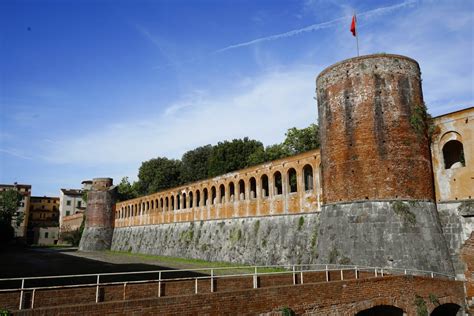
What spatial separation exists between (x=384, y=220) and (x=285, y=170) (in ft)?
27.5

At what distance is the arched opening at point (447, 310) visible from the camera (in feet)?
48.8

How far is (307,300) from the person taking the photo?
11039 millimetres

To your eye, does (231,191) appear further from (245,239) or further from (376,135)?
(376,135)

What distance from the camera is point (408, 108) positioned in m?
17.8

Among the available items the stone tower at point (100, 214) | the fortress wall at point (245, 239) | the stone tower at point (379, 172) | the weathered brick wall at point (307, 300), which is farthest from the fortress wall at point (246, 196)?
the stone tower at point (100, 214)

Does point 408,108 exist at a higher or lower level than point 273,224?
higher

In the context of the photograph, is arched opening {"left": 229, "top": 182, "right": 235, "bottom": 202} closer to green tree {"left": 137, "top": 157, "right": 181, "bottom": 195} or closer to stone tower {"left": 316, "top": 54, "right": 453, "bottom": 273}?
stone tower {"left": 316, "top": 54, "right": 453, "bottom": 273}

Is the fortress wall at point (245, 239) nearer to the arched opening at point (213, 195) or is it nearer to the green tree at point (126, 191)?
the arched opening at point (213, 195)

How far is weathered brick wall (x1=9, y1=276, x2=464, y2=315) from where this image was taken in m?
8.33

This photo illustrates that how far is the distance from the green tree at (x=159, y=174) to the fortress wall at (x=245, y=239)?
2176cm

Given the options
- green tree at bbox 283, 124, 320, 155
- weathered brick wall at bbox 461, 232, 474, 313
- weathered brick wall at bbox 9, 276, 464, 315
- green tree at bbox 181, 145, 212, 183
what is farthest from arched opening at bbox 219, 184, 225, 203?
green tree at bbox 181, 145, 212, 183

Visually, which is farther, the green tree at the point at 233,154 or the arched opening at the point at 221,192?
the green tree at the point at 233,154

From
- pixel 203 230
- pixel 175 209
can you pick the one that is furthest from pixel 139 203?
pixel 203 230

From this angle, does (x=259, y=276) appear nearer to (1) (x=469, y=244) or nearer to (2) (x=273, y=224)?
(1) (x=469, y=244)
